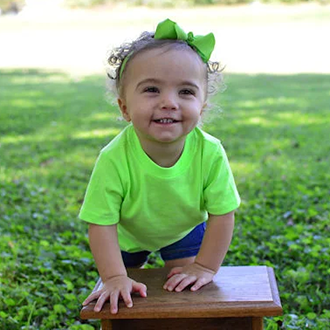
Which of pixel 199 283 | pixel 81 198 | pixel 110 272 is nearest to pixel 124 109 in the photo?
pixel 110 272

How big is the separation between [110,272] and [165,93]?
2.43 ft

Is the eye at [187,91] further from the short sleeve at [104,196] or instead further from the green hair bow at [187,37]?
the short sleeve at [104,196]

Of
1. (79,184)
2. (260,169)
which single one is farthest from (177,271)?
(260,169)

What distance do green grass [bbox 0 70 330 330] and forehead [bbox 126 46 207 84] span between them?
53 centimetres

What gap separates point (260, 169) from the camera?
583 centimetres

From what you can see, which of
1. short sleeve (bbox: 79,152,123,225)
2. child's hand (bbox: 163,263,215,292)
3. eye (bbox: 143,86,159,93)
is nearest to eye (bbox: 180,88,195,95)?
eye (bbox: 143,86,159,93)

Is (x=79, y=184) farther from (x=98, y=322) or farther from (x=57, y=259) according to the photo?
(x=98, y=322)

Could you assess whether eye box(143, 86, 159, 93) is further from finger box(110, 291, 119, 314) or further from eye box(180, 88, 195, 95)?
finger box(110, 291, 119, 314)

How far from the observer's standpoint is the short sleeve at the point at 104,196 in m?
2.75

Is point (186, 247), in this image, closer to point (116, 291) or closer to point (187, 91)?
point (116, 291)

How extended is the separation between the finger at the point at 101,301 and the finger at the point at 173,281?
26cm

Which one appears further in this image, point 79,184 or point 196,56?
point 79,184

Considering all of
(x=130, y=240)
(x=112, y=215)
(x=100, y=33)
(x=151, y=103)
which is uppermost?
A: (x=151, y=103)

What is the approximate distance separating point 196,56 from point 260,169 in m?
3.21
